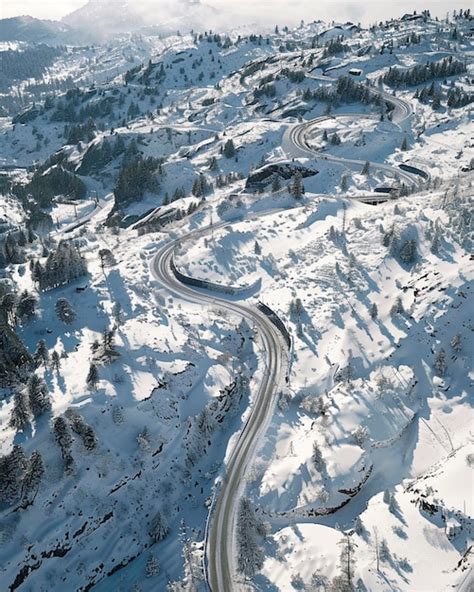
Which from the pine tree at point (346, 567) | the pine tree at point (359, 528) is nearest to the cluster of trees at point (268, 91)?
the pine tree at point (359, 528)

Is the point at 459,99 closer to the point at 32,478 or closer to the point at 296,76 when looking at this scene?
the point at 296,76

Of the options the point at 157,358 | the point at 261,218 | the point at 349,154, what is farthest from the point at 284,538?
the point at 349,154

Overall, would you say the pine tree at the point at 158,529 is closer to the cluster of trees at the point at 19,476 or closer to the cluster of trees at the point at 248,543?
the cluster of trees at the point at 248,543

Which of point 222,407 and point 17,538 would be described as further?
point 222,407

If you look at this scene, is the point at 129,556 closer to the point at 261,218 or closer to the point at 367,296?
the point at 367,296

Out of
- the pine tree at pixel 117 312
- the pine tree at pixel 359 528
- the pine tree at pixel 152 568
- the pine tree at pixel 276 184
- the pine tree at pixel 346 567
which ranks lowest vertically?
the pine tree at pixel 152 568
